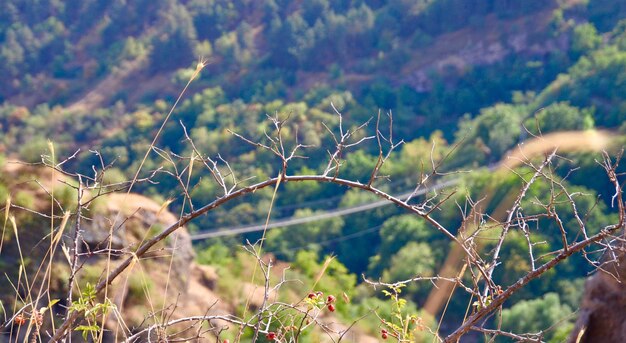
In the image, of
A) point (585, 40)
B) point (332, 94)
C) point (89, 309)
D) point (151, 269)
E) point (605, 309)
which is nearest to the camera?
point (89, 309)

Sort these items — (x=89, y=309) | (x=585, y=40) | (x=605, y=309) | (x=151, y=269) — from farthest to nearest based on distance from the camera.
Answer: (x=585, y=40) < (x=151, y=269) < (x=605, y=309) < (x=89, y=309)

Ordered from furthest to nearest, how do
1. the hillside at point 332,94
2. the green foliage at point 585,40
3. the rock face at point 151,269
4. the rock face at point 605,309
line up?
the green foliage at point 585,40 < the hillside at point 332,94 < the rock face at point 151,269 < the rock face at point 605,309

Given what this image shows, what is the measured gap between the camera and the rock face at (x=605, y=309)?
2.31 meters

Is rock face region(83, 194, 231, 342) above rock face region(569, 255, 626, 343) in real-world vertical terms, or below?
below

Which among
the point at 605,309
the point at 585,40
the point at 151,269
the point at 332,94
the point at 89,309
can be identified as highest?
the point at 89,309

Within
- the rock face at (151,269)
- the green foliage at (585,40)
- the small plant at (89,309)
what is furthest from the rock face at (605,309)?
the green foliage at (585,40)

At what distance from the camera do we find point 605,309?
2.37 meters

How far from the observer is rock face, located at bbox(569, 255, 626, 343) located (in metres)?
2.31

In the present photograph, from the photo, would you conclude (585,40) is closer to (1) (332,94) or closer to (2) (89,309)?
(1) (332,94)

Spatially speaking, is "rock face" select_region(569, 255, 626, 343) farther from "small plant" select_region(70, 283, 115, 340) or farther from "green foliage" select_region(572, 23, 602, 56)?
"green foliage" select_region(572, 23, 602, 56)

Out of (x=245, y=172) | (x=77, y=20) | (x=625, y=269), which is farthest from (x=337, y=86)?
(x=625, y=269)

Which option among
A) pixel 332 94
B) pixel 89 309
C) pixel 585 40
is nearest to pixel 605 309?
pixel 89 309

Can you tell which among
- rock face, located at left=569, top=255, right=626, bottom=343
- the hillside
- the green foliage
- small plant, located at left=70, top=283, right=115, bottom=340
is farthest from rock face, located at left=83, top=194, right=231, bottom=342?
the green foliage

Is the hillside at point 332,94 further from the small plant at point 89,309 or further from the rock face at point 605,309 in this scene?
the small plant at point 89,309
